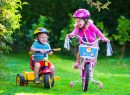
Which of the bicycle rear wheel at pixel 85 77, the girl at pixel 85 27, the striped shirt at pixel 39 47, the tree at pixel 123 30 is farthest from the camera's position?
the tree at pixel 123 30

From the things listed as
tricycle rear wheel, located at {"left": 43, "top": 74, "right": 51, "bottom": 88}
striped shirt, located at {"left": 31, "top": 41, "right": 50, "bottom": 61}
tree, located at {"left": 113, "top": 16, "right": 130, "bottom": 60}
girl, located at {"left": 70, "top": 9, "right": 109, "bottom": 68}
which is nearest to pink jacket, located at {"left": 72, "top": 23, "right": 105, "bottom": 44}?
girl, located at {"left": 70, "top": 9, "right": 109, "bottom": 68}

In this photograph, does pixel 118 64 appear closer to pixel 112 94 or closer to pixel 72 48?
pixel 72 48

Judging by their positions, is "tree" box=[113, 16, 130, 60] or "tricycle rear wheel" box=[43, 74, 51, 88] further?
"tree" box=[113, 16, 130, 60]

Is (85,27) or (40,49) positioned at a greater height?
(85,27)

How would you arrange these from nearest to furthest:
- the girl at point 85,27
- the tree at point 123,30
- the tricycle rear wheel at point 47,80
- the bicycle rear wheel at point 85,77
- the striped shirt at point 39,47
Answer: the bicycle rear wheel at point 85,77
the tricycle rear wheel at point 47,80
the girl at point 85,27
the striped shirt at point 39,47
the tree at point 123,30

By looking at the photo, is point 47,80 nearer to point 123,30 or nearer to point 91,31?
point 91,31

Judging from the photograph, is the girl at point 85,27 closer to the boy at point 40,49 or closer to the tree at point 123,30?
the boy at point 40,49

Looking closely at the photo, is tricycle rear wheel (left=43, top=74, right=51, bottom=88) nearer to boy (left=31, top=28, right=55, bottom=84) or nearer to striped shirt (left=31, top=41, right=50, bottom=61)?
boy (left=31, top=28, right=55, bottom=84)

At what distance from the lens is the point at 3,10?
609cm

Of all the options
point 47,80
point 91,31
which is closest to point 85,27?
point 91,31

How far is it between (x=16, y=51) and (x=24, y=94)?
846cm

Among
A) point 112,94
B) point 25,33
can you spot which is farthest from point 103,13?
point 112,94

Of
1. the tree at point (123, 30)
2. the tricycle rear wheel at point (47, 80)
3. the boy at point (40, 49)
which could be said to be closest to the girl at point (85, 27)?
the boy at point (40, 49)

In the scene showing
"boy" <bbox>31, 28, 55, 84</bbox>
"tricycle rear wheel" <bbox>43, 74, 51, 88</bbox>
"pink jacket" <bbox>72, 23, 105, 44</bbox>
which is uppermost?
"pink jacket" <bbox>72, 23, 105, 44</bbox>
